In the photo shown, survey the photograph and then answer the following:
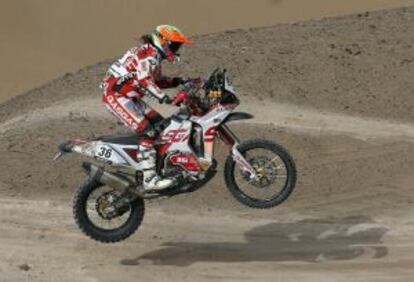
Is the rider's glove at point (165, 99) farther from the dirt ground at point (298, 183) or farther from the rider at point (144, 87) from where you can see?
the dirt ground at point (298, 183)

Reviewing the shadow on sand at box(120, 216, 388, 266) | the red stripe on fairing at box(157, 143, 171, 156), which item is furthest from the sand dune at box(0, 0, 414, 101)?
the red stripe on fairing at box(157, 143, 171, 156)

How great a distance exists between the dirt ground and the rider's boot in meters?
0.92

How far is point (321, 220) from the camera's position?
39.2 feet

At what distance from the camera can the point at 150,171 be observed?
32.3ft

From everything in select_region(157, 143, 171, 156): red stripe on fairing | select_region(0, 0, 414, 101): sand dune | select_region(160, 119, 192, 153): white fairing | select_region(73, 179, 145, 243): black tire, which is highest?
select_region(0, 0, 414, 101): sand dune

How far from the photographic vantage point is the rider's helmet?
383 inches

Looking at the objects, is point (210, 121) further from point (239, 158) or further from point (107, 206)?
point (107, 206)

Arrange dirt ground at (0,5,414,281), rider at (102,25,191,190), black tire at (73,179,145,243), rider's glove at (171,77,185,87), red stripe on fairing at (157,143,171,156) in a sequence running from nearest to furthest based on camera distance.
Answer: black tire at (73,179,145,243) → rider at (102,25,191,190) → red stripe on fairing at (157,143,171,156) → dirt ground at (0,5,414,281) → rider's glove at (171,77,185,87)

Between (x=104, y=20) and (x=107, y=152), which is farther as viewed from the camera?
(x=104, y=20)

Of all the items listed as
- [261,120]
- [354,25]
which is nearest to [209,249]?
[261,120]

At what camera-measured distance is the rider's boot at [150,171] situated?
9797mm

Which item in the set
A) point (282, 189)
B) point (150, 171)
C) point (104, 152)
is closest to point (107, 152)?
point (104, 152)

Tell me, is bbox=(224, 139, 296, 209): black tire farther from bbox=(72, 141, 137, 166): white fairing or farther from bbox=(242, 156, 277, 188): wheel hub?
bbox=(72, 141, 137, 166): white fairing

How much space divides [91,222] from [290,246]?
2449mm
